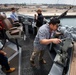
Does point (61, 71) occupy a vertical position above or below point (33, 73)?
above

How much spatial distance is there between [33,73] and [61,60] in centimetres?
88

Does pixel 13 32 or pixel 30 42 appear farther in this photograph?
pixel 30 42

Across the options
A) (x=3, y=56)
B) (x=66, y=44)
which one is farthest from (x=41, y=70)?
(x=66, y=44)

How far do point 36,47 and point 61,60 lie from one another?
0.66 metres

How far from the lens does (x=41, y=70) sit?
2.67m

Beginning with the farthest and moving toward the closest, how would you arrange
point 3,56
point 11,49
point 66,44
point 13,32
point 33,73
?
1. point 11,49
2. point 13,32
3. point 33,73
4. point 3,56
5. point 66,44

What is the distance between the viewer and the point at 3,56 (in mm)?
2375

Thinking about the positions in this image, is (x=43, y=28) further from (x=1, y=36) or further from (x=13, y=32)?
(x=1, y=36)

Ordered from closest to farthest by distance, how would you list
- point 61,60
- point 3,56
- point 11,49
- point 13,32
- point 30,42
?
point 61,60
point 3,56
point 13,32
point 11,49
point 30,42

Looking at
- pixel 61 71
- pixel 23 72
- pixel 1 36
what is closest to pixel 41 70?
pixel 23 72

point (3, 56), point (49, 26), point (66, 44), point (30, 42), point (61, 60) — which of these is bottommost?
point (30, 42)

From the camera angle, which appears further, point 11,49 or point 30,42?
point 30,42

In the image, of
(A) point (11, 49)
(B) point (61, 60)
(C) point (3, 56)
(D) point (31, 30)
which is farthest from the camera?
(D) point (31, 30)

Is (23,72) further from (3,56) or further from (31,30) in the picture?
(31,30)
